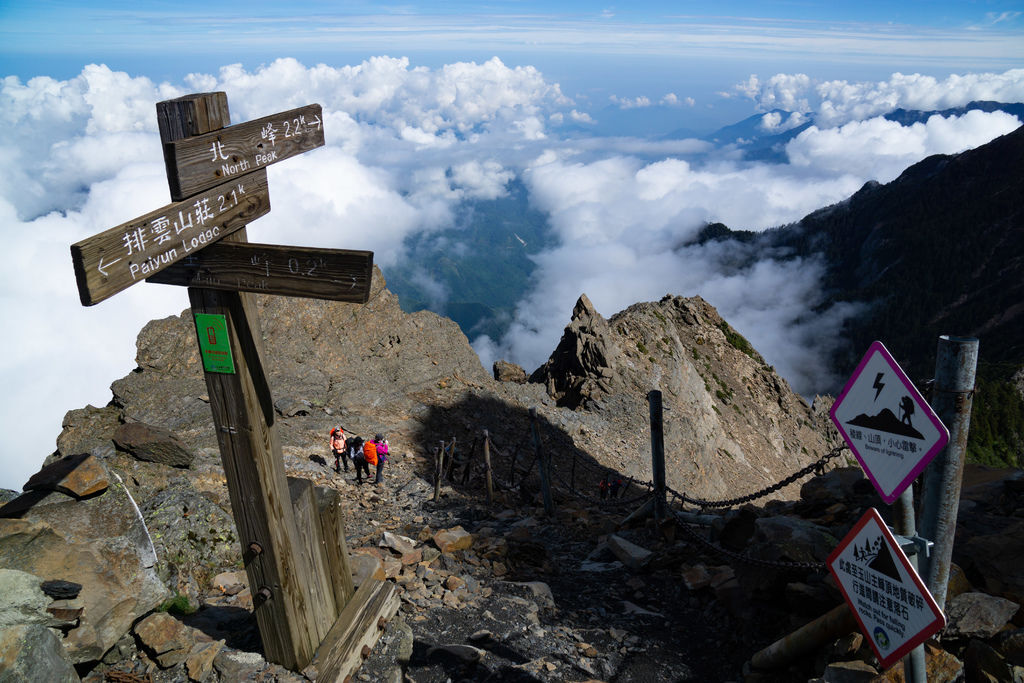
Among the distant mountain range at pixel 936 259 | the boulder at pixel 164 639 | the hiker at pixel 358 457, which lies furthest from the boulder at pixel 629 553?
the distant mountain range at pixel 936 259

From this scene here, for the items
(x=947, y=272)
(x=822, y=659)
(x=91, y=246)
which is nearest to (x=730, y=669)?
(x=822, y=659)

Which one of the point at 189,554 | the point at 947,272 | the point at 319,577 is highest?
the point at 319,577

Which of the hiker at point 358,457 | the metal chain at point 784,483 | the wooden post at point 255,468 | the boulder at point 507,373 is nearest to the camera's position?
the wooden post at point 255,468

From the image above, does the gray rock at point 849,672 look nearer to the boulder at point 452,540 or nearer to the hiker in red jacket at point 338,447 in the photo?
the boulder at point 452,540

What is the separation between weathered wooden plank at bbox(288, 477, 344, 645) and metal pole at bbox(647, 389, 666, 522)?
5057 millimetres

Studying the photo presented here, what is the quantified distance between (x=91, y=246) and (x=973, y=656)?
19.7 feet

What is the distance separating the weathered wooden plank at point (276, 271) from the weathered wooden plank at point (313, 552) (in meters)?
1.61

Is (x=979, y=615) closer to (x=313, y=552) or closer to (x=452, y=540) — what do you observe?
(x=313, y=552)

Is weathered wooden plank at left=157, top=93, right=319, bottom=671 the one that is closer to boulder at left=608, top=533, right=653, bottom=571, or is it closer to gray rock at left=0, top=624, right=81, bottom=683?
gray rock at left=0, top=624, right=81, bottom=683

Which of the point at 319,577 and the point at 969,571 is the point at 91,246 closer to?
the point at 319,577

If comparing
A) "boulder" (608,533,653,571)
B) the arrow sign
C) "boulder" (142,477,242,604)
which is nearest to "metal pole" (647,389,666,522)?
"boulder" (608,533,653,571)

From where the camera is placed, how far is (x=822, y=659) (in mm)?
4898

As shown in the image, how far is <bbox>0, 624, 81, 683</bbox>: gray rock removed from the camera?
11.7 feet

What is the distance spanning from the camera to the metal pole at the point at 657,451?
8.67 m
